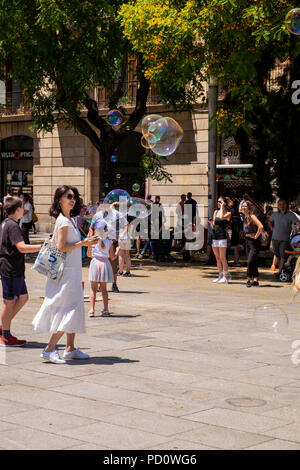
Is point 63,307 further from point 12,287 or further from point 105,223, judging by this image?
point 105,223

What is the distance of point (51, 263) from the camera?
834 centimetres

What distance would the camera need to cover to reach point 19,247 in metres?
9.12

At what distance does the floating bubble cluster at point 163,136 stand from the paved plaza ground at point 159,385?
330 cm

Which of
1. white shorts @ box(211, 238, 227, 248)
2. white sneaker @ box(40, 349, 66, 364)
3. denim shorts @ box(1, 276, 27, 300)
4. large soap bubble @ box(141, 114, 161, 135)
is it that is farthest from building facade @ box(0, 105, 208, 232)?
white sneaker @ box(40, 349, 66, 364)

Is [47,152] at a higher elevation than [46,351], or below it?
higher

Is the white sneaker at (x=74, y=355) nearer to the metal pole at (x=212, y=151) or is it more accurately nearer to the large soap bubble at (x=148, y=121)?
the large soap bubble at (x=148, y=121)

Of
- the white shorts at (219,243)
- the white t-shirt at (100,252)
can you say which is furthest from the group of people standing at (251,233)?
the white t-shirt at (100,252)

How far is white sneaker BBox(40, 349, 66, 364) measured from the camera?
827cm

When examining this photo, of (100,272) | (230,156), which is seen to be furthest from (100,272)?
(230,156)

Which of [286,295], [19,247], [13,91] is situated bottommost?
[286,295]

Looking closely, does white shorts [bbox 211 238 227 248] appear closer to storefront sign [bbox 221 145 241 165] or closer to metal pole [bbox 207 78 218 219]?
metal pole [bbox 207 78 218 219]

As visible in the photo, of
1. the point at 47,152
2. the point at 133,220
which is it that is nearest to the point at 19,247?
the point at 133,220
